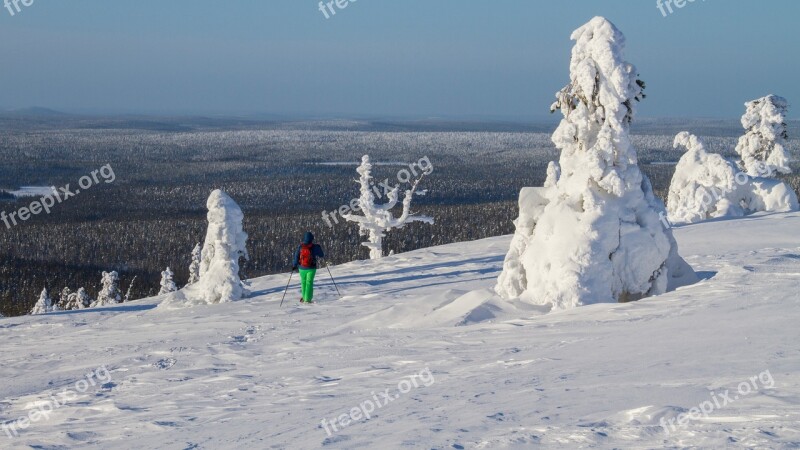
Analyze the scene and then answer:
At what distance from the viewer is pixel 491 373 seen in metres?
9.18

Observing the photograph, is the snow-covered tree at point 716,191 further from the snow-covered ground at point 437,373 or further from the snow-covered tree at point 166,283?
the snow-covered tree at point 166,283

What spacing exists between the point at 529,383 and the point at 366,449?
2297 mm

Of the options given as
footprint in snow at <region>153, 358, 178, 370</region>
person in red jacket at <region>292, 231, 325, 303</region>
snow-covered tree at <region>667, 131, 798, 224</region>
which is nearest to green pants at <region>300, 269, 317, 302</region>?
person in red jacket at <region>292, 231, 325, 303</region>

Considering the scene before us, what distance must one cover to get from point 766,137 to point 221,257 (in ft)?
82.8

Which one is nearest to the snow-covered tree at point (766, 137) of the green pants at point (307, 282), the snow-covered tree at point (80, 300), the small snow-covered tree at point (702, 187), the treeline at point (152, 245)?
the small snow-covered tree at point (702, 187)

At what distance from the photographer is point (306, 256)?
16.9 meters

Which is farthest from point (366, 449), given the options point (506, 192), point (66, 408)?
point (506, 192)

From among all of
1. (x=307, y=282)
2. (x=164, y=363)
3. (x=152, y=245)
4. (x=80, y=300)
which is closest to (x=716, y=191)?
(x=307, y=282)

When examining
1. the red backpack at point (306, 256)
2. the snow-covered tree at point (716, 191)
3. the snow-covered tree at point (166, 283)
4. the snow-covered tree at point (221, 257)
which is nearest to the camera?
the red backpack at point (306, 256)

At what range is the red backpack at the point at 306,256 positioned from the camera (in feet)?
55.3

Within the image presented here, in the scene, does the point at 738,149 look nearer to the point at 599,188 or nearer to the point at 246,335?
the point at 599,188

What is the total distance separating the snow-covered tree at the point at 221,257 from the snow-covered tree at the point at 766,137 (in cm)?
2383

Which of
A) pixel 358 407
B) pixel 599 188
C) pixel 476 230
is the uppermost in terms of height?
pixel 599 188

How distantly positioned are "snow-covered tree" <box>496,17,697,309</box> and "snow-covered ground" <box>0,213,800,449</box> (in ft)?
2.07
